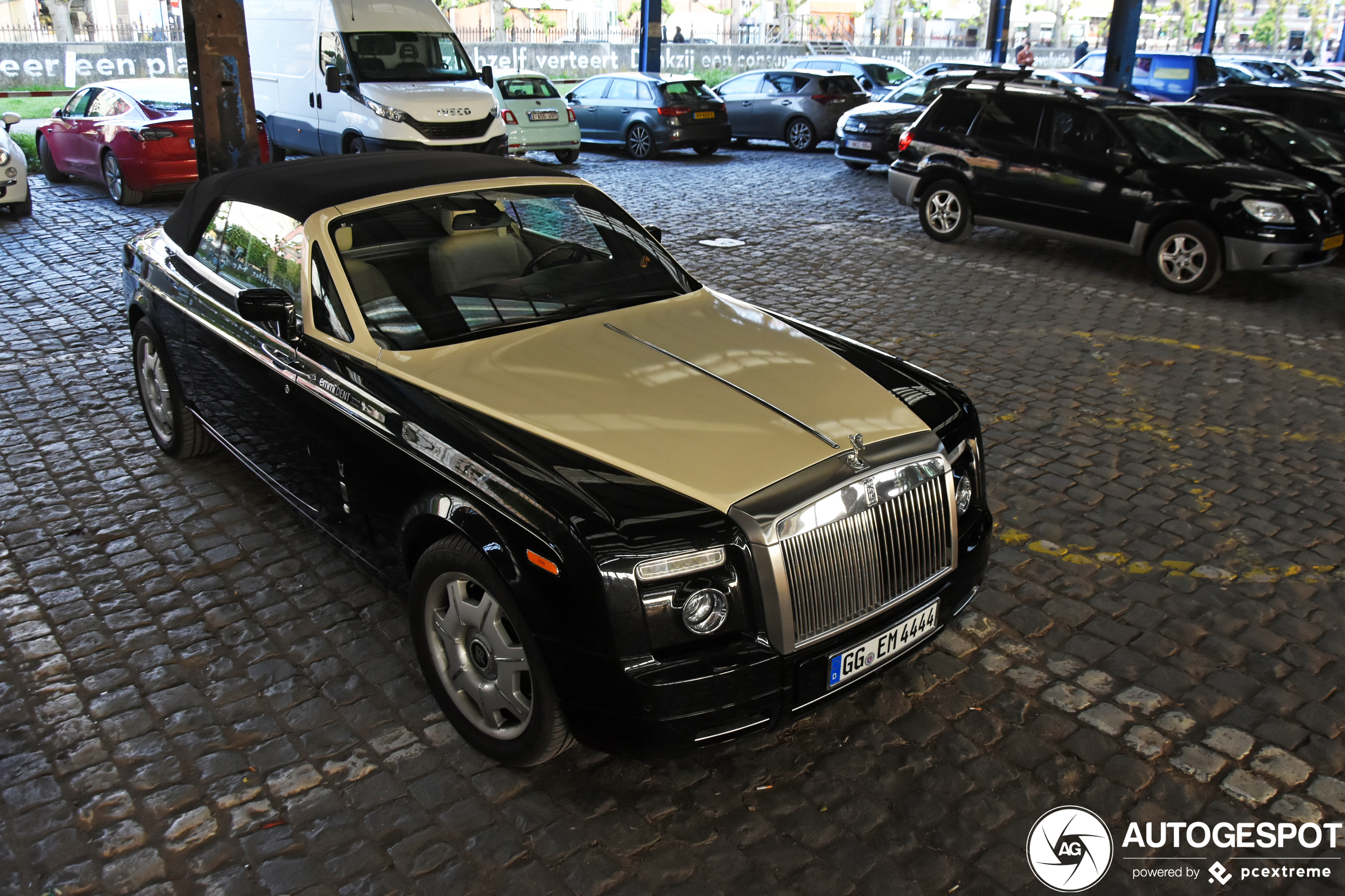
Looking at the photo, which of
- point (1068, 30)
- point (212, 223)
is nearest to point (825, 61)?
point (212, 223)

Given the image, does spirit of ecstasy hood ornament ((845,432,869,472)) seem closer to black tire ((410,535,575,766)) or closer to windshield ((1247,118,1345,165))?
black tire ((410,535,575,766))

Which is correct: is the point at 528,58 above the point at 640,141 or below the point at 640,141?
above

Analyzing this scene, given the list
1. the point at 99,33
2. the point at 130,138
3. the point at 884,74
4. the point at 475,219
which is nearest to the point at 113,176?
the point at 130,138

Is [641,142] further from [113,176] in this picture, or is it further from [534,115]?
[113,176]

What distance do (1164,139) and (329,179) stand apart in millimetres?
9196

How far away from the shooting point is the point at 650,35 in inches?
962

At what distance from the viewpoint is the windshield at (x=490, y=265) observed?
415 centimetres

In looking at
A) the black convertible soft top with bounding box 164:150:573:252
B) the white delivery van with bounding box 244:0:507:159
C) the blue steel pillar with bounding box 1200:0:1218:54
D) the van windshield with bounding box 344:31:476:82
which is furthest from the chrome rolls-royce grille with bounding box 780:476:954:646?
the blue steel pillar with bounding box 1200:0:1218:54

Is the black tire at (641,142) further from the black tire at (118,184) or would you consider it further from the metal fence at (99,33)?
the metal fence at (99,33)

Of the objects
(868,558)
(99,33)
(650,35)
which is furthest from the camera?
(99,33)

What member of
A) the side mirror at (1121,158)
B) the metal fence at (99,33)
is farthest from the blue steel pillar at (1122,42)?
the metal fence at (99,33)

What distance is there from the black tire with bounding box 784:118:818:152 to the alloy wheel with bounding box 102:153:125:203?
12.0 metres

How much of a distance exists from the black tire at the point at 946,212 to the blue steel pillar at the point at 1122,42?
975 centimetres

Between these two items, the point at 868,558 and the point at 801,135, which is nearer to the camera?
the point at 868,558
